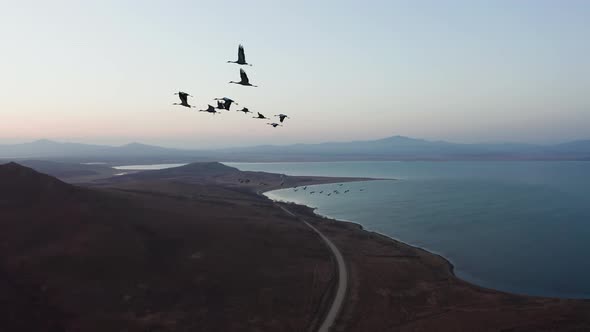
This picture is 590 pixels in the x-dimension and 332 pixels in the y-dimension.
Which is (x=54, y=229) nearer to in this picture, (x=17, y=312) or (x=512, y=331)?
(x=17, y=312)

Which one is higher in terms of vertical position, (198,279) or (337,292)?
(198,279)

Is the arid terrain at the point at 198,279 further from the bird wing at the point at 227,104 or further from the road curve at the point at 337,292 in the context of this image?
the bird wing at the point at 227,104

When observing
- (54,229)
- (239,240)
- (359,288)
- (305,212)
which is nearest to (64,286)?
(54,229)

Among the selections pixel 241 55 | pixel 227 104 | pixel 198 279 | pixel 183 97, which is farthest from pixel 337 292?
pixel 241 55

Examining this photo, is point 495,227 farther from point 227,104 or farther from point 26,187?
point 26,187

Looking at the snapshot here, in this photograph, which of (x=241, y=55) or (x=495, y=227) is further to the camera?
(x=495, y=227)

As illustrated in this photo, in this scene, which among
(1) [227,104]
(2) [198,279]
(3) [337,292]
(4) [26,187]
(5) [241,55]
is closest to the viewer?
(5) [241,55]

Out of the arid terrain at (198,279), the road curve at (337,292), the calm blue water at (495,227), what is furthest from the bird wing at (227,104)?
the calm blue water at (495,227)

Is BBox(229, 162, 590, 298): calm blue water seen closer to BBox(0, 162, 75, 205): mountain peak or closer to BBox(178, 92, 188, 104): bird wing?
BBox(178, 92, 188, 104): bird wing
